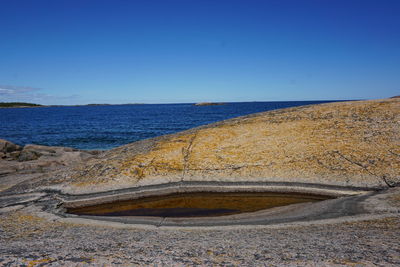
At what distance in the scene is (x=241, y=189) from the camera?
495 inches

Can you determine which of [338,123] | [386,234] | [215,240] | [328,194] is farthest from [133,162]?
[338,123]

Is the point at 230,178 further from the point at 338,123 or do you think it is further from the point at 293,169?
the point at 338,123

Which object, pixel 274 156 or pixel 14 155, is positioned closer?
pixel 274 156

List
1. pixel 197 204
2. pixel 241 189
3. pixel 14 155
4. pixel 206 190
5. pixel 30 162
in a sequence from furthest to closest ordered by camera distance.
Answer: pixel 14 155
pixel 30 162
pixel 206 190
pixel 241 189
pixel 197 204

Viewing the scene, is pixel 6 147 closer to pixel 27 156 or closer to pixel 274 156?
pixel 27 156

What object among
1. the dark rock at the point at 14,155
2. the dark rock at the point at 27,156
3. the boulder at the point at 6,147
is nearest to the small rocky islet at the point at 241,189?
the dark rock at the point at 27,156

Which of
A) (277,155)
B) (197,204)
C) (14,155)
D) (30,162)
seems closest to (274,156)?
(277,155)

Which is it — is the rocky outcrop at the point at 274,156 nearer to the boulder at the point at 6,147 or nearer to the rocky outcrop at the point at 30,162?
the rocky outcrop at the point at 30,162

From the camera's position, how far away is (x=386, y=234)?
6.52 meters

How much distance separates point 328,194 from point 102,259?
32.8ft

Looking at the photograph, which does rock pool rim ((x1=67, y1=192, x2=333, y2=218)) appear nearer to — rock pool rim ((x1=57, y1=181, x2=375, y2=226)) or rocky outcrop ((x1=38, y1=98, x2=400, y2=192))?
rock pool rim ((x1=57, y1=181, x2=375, y2=226))

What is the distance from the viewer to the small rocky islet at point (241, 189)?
5762 millimetres

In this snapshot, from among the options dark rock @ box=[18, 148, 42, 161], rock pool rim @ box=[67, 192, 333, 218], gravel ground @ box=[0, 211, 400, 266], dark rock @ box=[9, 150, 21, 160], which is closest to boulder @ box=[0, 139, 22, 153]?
dark rock @ box=[9, 150, 21, 160]

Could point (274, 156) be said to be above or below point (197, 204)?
above
